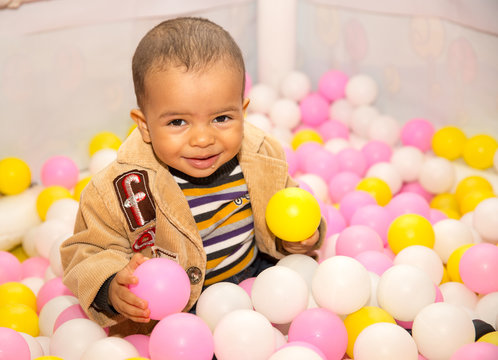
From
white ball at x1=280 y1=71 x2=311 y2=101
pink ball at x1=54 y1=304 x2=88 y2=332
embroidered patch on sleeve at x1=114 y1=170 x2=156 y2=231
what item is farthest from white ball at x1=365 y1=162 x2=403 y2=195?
pink ball at x1=54 y1=304 x2=88 y2=332

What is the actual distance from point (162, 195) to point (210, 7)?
1.20m

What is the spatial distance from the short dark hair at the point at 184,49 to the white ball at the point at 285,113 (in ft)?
4.08

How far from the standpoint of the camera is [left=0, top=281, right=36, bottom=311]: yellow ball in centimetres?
155

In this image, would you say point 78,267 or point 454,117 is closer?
point 78,267

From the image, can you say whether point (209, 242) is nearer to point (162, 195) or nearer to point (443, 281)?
point (162, 195)

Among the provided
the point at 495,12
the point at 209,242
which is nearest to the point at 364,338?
the point at 209,242

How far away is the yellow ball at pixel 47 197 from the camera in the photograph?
6.28ft

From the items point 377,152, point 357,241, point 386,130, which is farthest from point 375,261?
point 386,130

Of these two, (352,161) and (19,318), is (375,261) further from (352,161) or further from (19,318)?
(19,318)

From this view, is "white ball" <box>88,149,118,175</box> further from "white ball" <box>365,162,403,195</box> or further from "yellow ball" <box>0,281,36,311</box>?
"white ball" <box>365,162,403,195</box>

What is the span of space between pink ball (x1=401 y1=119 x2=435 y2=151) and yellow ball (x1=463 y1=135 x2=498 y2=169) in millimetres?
168

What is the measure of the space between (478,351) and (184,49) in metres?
0.78

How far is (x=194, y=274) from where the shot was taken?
1.36m

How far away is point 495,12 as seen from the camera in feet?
5.96
